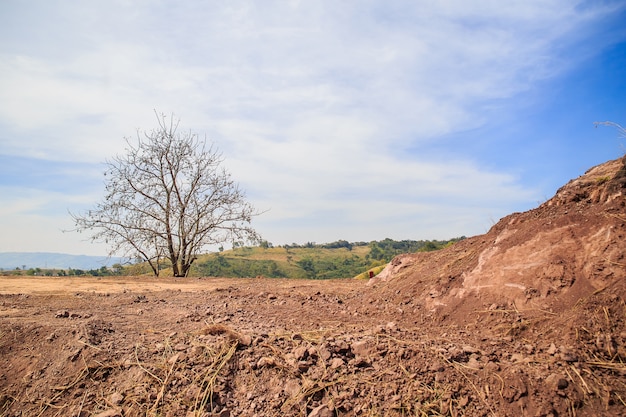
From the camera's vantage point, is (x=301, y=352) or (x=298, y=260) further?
(x=298, y=260)

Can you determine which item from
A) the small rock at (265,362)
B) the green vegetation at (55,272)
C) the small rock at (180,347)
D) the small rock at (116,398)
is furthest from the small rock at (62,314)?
the green vegetation at (55,272)

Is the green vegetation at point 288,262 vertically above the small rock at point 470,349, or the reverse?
the green vegetation at point 288,262

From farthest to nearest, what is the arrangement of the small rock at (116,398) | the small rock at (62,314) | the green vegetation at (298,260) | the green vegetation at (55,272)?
1. the green vegetation at (298,260)
2. the green vegetation at (55,272)
3. the small rock at (62,314)
4. the small rock at (116,398)

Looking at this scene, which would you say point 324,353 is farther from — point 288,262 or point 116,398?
point 288,262

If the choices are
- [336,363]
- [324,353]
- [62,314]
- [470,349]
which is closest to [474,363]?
[470,349]

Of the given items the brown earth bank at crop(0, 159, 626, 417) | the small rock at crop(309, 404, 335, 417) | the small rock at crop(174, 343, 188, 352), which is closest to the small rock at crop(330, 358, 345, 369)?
the brown earth bank at crop(0, 159, 626, 417)

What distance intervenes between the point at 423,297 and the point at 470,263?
0.80 m

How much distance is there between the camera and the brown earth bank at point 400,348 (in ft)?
9.00

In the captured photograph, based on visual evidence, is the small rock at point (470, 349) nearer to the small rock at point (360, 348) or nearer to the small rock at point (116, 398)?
the small rock at point (360, 348)

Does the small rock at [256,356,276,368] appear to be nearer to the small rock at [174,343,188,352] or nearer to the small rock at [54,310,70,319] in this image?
the small rock at [174,343,188,352]

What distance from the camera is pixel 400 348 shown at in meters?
3.28

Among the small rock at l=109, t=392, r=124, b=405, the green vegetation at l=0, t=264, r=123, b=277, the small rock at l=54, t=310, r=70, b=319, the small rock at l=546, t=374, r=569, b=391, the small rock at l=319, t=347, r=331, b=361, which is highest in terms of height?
the green vegetation at l=0, t=264, r=123, b=277

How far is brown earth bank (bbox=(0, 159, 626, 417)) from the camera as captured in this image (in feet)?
9.00

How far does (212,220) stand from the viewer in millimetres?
15289
